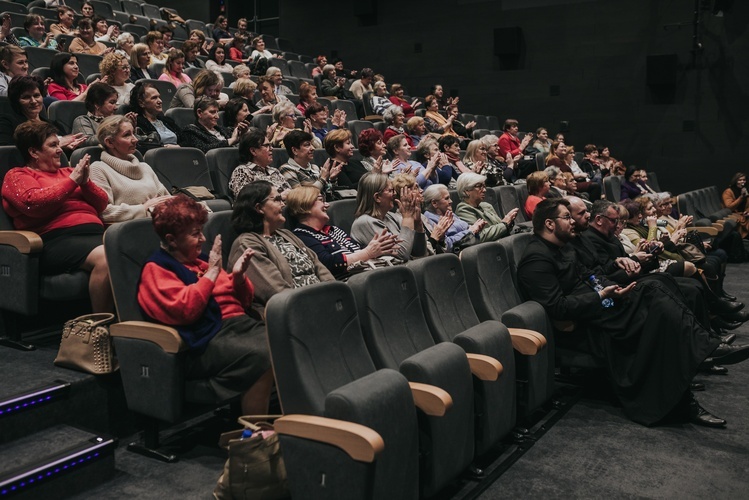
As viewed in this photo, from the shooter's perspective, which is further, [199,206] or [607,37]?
[607,37]

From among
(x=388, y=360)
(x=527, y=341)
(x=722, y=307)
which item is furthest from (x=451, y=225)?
(x=722, y=307)

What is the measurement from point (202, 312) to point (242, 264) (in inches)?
5.1

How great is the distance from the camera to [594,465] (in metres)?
1.53

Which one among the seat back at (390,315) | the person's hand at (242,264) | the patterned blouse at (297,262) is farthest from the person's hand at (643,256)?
the person's hand at (242,264)

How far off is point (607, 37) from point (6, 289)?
17.2 feet

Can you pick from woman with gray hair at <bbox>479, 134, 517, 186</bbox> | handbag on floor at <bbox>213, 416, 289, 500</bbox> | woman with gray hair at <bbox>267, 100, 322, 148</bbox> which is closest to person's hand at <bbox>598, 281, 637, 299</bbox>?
handbag on floor at <bbox>213, 416, 289, 500</bbox>

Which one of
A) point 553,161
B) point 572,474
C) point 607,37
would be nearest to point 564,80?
point 607,37

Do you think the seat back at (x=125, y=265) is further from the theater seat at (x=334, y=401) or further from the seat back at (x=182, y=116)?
the seat back at (x=182, y=116)

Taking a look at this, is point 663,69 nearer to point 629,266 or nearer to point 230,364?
point 629,266

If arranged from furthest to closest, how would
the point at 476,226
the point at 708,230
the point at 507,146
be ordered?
the point at 507,146 → the point at 708,230 → the point at 476,226

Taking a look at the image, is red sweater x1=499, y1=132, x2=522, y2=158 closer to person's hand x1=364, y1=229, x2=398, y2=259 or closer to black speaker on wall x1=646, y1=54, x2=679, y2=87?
black speaker on wall x1=646, y1=54, x2=679, y2=87

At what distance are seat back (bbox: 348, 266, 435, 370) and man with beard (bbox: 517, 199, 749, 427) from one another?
1.67 feet

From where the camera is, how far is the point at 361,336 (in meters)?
1.35

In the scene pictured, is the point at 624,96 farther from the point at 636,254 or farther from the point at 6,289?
the point at 6,289
